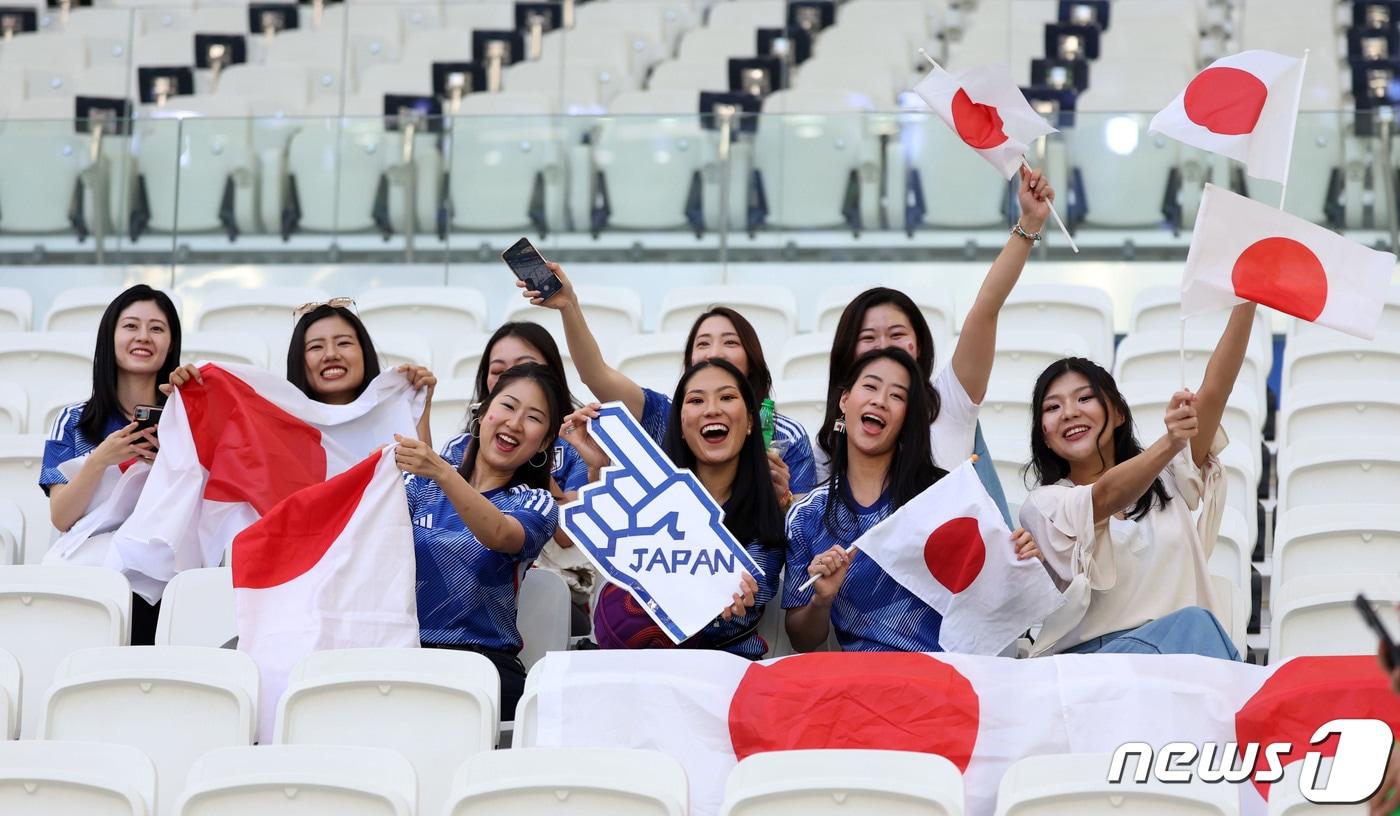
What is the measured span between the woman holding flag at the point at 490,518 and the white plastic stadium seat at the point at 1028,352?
8.26ft

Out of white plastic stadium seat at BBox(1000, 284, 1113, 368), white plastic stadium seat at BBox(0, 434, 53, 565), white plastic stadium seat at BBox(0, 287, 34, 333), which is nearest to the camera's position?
white plastic stadium seat at BBox(0, 434, 53, 565)

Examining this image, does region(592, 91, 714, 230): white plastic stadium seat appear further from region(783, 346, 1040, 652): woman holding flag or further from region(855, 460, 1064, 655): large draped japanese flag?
region(855, 460, 1064, 655): large draped japanese flag

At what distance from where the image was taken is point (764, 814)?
13.0 feet

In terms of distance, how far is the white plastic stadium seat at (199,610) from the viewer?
535 centimetres

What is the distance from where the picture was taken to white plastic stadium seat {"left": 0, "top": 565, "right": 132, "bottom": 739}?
528cm

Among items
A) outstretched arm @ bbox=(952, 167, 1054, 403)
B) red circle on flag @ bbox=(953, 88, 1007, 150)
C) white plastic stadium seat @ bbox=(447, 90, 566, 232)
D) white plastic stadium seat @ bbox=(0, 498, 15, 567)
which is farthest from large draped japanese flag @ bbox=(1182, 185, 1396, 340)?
white plastic stadium seat @ bbox=(447, 90, 566, 232)

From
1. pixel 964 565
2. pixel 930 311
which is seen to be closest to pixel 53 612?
pixel 964 565

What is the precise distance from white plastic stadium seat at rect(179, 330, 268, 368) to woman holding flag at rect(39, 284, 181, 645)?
1514 mm

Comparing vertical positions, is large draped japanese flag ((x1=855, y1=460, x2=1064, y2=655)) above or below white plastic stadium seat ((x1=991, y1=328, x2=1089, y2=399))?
below

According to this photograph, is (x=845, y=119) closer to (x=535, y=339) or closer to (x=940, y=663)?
(x=535, y=339)

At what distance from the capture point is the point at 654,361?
744cm

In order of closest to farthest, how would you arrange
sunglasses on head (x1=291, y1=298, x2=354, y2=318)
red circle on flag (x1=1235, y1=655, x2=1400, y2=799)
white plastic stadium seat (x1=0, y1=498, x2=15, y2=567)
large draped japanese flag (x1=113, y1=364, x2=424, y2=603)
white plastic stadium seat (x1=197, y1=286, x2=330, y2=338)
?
red circle on flag (x1=1235, y1=655, x2=1400, y2=799), large draped japanese flag (x1=113, y1=364, x2=424, y2=603), sunglasses on head (x1=291, y1=298, x2=354, y2=318), white plastic stadium seat (x1=0, y1=498, x2=15, y2=567), white plastic stadium seat (x1=197, y1=286, x2=330, y2=338)

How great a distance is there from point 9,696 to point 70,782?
2.31 feet

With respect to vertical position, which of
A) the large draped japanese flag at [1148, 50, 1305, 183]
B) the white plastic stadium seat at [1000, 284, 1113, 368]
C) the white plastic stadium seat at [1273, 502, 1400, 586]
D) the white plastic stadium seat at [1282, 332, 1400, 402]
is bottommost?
the white plastic stadium seat at [1273, 502, 1400, 586]
